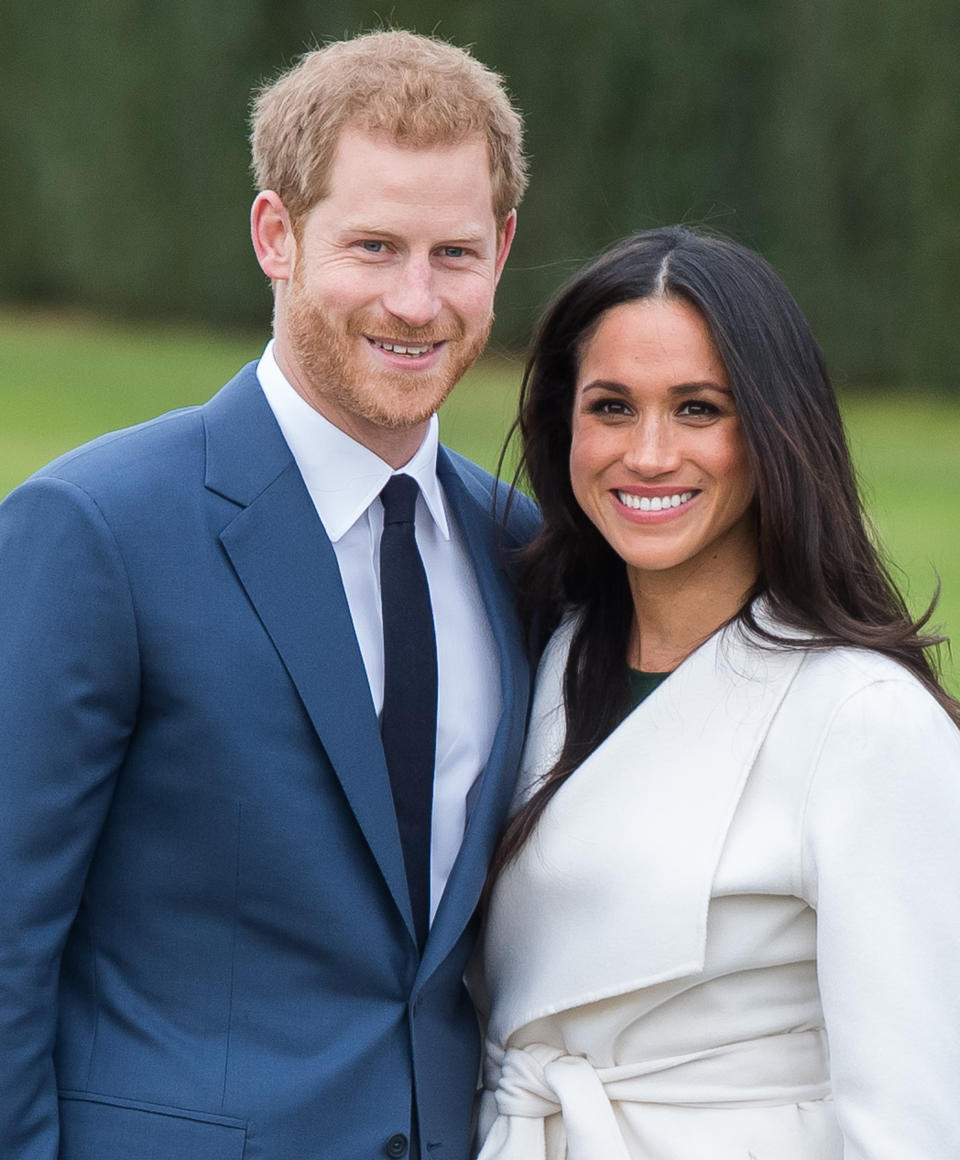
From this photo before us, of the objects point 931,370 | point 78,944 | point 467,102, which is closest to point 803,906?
point 78,944

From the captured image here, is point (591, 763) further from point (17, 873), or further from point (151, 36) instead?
point (151, 36)

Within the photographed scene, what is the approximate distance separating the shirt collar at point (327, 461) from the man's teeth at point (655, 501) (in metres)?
0.42

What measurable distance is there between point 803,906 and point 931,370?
1379cm

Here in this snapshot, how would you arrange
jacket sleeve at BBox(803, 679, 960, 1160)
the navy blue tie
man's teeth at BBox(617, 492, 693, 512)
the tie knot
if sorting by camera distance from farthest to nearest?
man's teeth at BBox(617, 492, 693, 512), the tie knot, the navy blue tie, jacket sleeve at BBox(803, 679, 960, 1160)

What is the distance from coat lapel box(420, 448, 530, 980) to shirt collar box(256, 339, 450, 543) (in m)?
0.31

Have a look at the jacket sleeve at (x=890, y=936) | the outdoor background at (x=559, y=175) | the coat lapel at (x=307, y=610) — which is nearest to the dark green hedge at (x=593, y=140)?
the outdoor background at (x=559, y=175)

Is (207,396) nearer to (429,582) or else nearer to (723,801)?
(429,582)

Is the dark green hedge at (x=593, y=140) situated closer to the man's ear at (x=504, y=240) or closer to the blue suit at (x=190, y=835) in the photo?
the man's ear at (x=504, y=240)

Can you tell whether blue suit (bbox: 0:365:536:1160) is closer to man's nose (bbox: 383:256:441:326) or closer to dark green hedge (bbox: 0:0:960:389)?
man's nose (bbox: 383:256:441:326)

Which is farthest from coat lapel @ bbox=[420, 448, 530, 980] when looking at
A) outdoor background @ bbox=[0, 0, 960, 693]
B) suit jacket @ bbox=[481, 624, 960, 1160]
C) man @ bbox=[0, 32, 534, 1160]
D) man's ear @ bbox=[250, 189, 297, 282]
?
outdoor background @ bbox=[0, 0, 960, 693]

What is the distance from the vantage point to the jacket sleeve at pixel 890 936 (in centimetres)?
238

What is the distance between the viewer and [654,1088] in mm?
2541

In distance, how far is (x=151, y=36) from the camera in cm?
1761

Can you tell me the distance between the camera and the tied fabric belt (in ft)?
8.26
